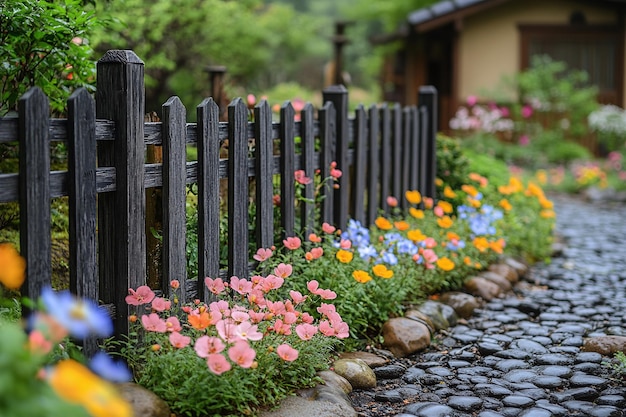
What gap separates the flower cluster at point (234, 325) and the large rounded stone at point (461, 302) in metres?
1.73

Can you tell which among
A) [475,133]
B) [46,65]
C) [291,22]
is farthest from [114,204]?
[291,22]

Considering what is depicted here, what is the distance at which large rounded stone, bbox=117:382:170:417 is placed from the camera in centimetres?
323

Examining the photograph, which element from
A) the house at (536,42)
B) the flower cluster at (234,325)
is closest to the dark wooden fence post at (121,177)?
the flower cluster at (234,325)

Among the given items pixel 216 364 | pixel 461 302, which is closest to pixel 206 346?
pixel 216 364

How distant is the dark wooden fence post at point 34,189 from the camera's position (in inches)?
129

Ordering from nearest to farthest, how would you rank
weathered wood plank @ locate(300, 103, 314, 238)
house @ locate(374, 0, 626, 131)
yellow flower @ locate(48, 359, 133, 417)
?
yellow flower @ locate(48, 359, 133, 417)
weathered wood plank @ locate(300, 103, 314, 238)
house @ locate(374, 0, 626, 131)

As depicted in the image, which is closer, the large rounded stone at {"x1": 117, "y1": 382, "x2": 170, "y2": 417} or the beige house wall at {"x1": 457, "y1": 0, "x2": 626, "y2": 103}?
the large rounded stone at {"x1": 117, "y1": 382, "x2": 170, "y2": 417}

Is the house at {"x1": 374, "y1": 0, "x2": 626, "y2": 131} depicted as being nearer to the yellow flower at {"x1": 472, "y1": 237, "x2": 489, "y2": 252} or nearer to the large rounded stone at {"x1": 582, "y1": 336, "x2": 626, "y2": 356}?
the yellow flower at {"x1": 472, "y1": 237, "x2": 489, "y2": 252}

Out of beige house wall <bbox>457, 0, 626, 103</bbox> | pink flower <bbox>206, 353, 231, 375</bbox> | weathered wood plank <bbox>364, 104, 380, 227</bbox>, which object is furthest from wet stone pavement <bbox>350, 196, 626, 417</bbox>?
beige house wall <bbox>457, 0, 626, 103</bbox>

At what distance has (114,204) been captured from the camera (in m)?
3.90

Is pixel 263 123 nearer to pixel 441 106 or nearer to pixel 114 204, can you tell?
pixel 114 204

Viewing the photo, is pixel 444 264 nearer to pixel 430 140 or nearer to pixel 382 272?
pixel 382 272

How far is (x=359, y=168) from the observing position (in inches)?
253

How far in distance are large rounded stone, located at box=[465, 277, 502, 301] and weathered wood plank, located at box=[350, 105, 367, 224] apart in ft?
3.09
